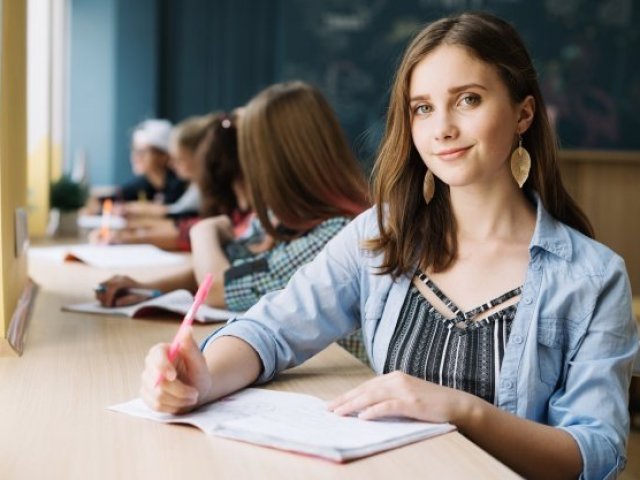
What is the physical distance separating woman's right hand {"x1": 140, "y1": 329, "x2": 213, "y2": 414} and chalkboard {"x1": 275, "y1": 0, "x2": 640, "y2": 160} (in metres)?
5.39

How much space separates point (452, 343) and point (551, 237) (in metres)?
0.21

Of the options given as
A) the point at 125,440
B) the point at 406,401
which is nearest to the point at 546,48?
the point at 406,401

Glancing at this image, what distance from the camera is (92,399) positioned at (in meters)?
1.32

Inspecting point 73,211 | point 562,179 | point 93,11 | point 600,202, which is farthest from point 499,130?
point 93,11

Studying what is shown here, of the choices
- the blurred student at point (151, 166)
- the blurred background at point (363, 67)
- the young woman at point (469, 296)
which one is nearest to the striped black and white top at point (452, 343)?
the young woman at point (469, 296)

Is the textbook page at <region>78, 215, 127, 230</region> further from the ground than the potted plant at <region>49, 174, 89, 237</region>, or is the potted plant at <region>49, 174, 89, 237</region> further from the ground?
the potted plant at <region>49, 174, 89, 237</region>

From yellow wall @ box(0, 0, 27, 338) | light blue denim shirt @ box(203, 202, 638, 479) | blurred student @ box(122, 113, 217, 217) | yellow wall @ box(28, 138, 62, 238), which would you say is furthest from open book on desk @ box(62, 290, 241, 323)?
blurred student @ box(122, 113, 217, 217)

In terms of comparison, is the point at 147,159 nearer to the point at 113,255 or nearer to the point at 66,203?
the point at 66,203

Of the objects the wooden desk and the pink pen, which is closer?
the wooden desk

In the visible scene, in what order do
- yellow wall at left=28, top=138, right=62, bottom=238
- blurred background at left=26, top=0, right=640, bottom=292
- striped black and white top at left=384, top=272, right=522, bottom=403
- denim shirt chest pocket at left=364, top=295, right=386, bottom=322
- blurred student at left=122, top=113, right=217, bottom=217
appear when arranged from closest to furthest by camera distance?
striped black and white top at left=384, top=272, right=522, bottom=403 < denim shirt chest pocket at left=364, top=295, right=386, bottom=322 < yellow wall at left=28, top=138, right=62, bottom=238 < blurred student at left=122, top=113, right=217, bottom=217 < blurred background at left=26, top=0, right=640, bottom=292

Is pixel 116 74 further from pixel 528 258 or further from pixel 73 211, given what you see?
pixel 528 258

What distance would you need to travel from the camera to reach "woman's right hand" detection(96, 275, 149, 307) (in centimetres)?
208

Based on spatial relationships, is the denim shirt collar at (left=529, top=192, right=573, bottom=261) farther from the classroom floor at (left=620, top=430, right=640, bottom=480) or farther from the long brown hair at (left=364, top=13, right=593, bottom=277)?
the classroom floor at (left=620, top=430, right=640, bottom=480)

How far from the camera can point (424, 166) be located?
5.18 ft
